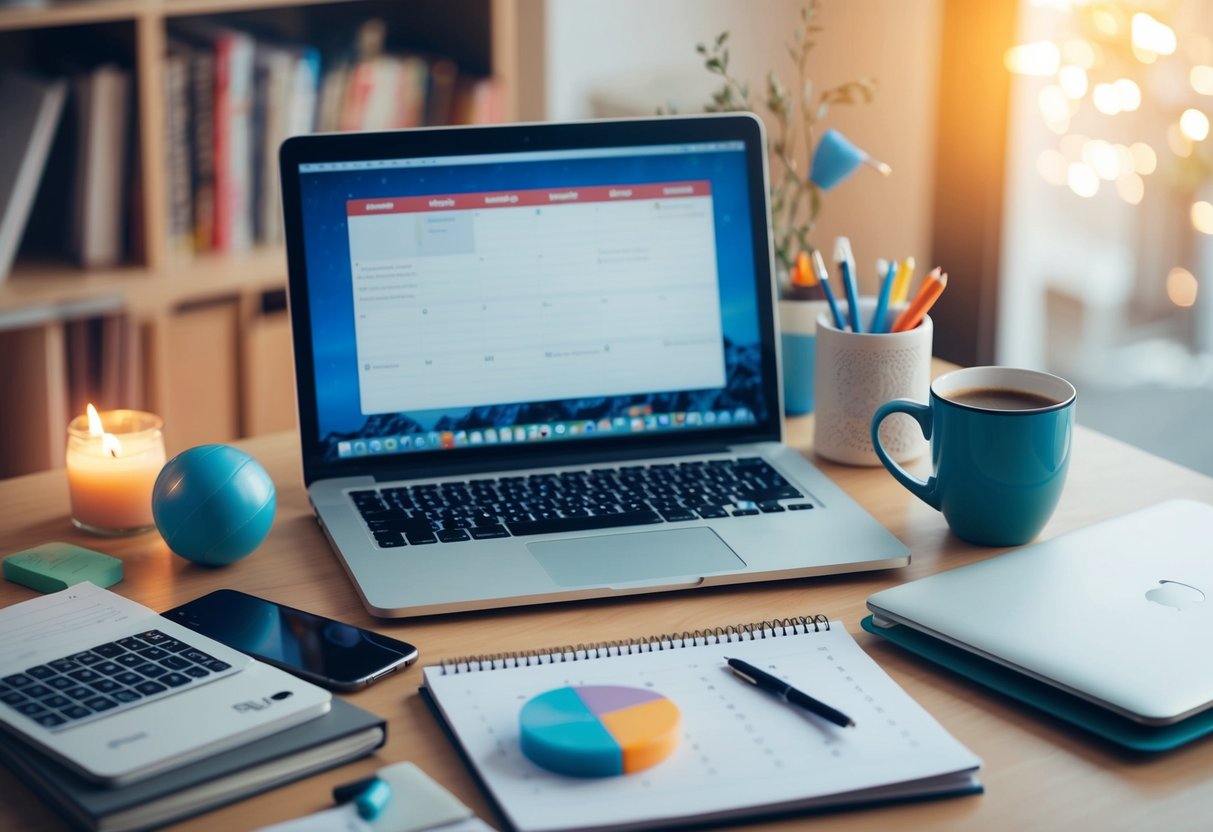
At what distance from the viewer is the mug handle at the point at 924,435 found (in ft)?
3.31

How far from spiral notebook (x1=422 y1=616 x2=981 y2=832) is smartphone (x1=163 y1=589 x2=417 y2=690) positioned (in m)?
0.05

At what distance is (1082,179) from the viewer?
2.54 meters

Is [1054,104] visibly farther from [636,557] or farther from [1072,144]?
[636,557]

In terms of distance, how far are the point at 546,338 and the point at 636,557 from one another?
24 centimetres

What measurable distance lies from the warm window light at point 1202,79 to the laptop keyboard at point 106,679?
203cm

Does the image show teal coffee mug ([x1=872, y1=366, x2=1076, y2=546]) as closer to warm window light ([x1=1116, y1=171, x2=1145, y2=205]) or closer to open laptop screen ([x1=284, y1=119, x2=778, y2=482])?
open laptop screen ([x1=284, y1=119, x2=778, y2=482])

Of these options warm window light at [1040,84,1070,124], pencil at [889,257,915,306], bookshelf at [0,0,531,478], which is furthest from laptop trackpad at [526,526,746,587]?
warm window light at [1040,84,1070,124]

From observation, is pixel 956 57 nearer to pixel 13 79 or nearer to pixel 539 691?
pixel 13 79

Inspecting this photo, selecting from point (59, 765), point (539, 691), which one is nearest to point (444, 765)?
point (539, 691)

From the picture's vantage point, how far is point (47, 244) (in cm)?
206

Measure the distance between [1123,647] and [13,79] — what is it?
170cm

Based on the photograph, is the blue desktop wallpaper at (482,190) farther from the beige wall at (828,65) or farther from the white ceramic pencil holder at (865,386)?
the beige wall at (828,65)

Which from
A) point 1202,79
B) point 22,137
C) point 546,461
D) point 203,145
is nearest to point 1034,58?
point 1202,79

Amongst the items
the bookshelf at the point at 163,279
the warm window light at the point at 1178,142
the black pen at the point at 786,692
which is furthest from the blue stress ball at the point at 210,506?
the warm window light at the point at 1178,142
